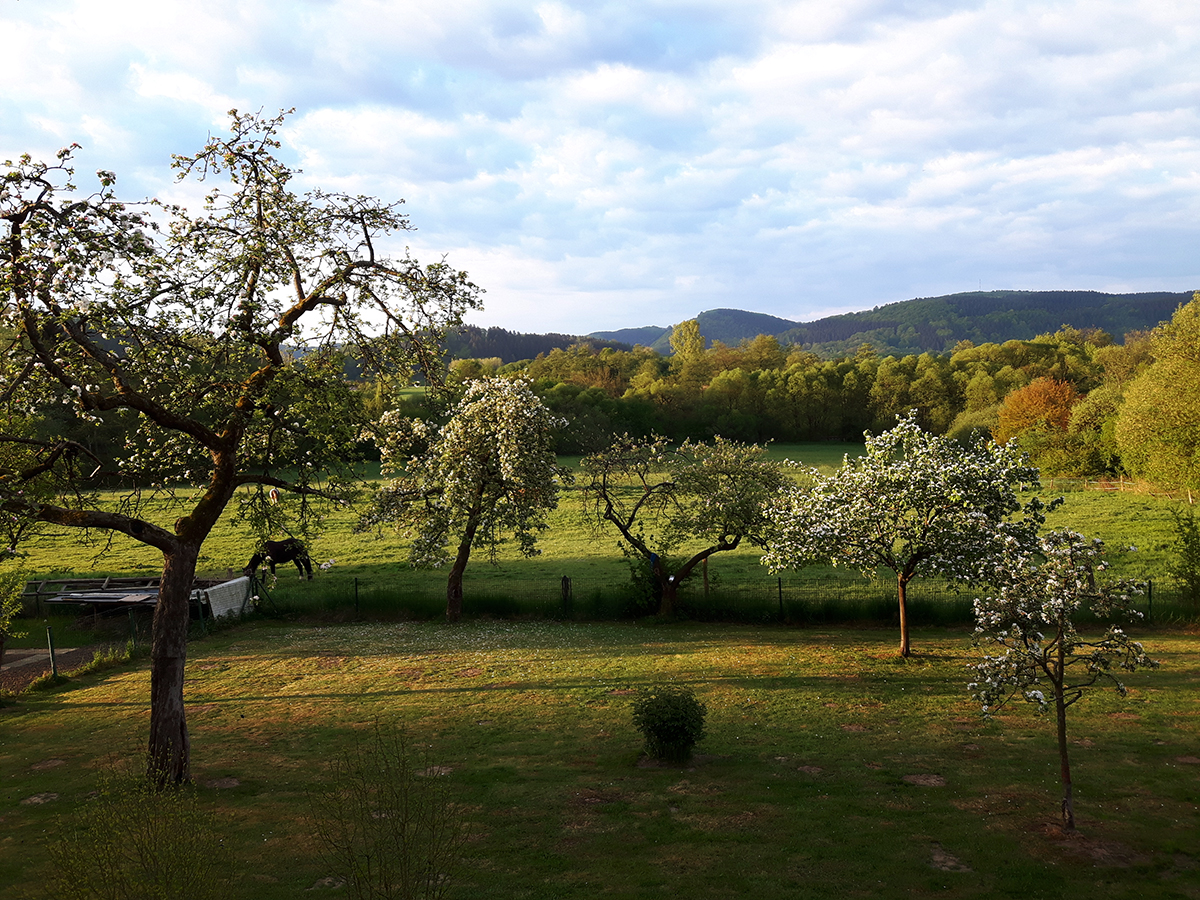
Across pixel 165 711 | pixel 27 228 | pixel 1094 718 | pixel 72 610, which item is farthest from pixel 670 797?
pixel 72 610

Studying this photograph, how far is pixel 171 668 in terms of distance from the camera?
43.3 feet

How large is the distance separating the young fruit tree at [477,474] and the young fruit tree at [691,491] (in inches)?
80.2

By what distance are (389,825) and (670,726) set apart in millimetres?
5146

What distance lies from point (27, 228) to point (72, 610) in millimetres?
23869

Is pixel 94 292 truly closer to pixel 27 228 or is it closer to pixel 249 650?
pixel 27 228

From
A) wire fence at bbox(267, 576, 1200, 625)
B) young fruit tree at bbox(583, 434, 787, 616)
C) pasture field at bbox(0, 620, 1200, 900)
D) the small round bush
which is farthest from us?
young fruit tree at bbox(583, 434, 787, 616)

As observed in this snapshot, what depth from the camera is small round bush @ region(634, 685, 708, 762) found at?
536 inches

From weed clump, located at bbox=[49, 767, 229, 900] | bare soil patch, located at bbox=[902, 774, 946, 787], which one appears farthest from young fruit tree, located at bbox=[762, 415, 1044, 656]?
weed clump, located at bbox=[49, 767, 229, 900]

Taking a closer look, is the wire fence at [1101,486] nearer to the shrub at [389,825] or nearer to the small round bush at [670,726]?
the small round bush at [670,726]

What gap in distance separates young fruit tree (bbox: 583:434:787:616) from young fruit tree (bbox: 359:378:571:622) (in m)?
2.04

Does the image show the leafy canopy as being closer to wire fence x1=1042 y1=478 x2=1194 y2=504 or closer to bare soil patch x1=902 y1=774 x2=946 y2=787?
bare soil patch x1=902 y1=774 x2=946 y2=787

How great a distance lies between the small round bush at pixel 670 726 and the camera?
13625 mm

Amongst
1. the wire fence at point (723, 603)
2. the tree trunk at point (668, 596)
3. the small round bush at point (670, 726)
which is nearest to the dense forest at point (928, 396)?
the wire fence at point (723, 603)

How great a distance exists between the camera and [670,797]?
1235cm
